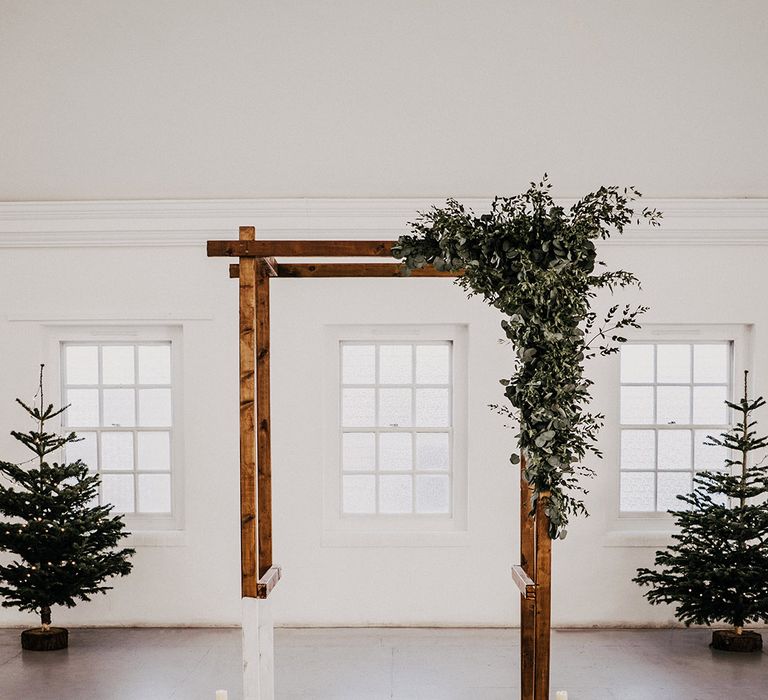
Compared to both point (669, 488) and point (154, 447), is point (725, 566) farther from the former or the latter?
point (154, 447)

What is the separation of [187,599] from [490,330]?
3154 mm

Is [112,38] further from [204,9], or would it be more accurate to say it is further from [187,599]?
[187,599]

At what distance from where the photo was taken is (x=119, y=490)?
679cm

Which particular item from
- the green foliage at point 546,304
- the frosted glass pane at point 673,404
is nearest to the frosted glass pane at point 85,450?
the green foliage at point 546,304

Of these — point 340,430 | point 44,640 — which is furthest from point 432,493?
point 44,640

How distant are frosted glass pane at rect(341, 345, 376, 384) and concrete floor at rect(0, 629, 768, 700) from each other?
1.95 meters

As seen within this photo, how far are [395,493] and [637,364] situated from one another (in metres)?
2.21

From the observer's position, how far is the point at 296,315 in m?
6.58

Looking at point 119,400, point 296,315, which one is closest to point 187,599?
point 119,400

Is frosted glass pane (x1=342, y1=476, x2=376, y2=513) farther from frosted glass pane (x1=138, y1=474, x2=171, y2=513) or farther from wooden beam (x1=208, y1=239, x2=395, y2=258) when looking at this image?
wooden beam (x1=208, y1=239, x2=395, y2=258)

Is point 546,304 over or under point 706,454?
over

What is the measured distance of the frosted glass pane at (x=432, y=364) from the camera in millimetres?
6797

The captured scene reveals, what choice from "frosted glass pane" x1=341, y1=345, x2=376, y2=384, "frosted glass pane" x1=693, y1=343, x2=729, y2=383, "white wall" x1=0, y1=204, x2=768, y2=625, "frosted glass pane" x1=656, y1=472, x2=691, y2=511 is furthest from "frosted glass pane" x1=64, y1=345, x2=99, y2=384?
"frosted glass pane" x1=693, y1=343, x2=729, y2=383

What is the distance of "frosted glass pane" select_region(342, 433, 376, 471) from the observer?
6.80 m
